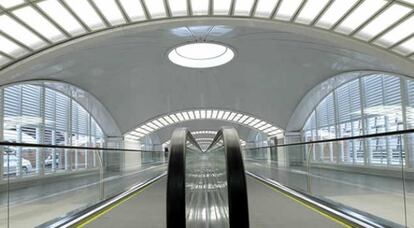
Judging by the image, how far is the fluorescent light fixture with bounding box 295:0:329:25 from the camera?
76.0 feet

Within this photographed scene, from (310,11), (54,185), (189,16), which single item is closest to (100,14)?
(189,16)

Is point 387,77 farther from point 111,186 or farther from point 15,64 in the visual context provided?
point 15,64

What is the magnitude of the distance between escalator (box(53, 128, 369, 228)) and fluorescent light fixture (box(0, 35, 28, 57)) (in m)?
16.9

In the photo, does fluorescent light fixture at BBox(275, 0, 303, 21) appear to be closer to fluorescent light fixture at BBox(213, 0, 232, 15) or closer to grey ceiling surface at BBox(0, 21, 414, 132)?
grey ceiling surface at BBox(0, 21, 414, 132)

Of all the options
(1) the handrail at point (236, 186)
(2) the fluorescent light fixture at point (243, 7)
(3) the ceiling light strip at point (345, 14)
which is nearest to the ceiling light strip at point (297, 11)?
(3) the ceiling light strip at point (345, 14)

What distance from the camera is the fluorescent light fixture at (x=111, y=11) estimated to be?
22.5m

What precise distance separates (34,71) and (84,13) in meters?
7.40

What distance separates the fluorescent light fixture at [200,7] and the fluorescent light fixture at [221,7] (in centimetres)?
63

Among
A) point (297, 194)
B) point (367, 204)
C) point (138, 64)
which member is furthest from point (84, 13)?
point (367, 204)

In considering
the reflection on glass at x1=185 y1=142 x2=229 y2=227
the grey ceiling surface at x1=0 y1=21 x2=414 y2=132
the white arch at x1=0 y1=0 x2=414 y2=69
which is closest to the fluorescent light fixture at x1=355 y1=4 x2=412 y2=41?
the white arch at x1=0 y1=0 x2=414 y2=69

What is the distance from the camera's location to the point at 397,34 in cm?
2397

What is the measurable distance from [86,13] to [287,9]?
13576mm

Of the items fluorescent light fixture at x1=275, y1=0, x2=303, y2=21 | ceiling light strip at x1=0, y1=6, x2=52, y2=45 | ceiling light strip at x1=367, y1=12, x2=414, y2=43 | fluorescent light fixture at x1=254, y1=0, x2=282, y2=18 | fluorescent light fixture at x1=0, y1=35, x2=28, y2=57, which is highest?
fluorescent light fixture at x1=254, y1=0, x2=282, y2=18

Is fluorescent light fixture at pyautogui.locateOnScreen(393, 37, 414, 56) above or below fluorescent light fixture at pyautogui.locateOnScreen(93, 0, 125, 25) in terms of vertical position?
below
